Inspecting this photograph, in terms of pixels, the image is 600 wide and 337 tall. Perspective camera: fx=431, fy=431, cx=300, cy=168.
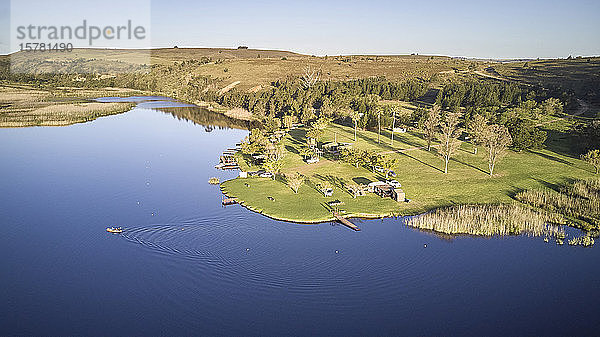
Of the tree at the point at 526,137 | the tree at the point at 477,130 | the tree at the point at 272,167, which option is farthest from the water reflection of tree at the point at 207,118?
the tree at the point at 526,137

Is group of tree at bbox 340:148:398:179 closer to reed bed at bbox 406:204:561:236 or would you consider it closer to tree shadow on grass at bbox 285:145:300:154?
tree shadow on grass at bbox 285:145:300:154

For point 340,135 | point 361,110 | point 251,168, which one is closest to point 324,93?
point 361,110

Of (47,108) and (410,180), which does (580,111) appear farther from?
(47,108)

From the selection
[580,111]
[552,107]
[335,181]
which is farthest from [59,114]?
[580,111]

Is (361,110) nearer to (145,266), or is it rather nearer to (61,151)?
(61,151)

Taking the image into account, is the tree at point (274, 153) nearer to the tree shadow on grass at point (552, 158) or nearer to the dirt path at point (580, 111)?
the tree shadow on grass at point (552, 158)

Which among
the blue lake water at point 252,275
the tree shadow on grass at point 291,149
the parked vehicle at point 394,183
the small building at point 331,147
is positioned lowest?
the blue lake water at point 252,275
